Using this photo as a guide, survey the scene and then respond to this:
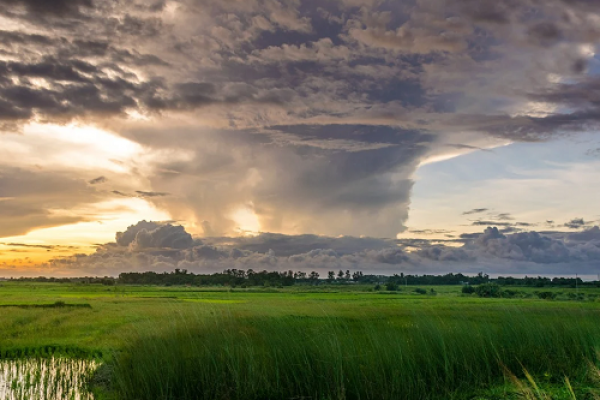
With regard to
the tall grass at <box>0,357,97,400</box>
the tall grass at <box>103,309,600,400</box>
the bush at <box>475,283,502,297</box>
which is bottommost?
the tall grass at <box>0,357,97,400</box>

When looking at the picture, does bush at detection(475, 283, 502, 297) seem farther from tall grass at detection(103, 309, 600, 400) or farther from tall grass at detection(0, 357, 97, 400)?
tall grass at detection(0, 357, 97, 400)

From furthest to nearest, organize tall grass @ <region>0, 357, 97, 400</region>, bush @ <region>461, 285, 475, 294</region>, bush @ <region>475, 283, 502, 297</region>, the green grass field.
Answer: bush @ <region>461, 285, 475, 294</region>
bush @ <region>475, 283, 502, 297</region>
tall grass @ <region>0, 357, 97, 400</region>
the green grass field

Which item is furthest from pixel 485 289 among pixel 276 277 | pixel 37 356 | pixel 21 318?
pixel 37 356

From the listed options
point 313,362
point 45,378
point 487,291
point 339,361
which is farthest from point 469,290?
point 339,361

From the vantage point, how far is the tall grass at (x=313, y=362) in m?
10.2

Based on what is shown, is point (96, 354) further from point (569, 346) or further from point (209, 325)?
point (569, 346)

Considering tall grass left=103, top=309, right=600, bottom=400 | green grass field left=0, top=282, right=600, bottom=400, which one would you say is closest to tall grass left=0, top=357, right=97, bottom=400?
green grass field left=0, top=282, right=600, bottom=400

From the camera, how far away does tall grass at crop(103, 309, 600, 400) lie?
10164mm

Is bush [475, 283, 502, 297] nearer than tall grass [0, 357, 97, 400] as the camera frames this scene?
No

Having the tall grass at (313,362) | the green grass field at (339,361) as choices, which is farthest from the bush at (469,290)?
the tall grass at (313,362)

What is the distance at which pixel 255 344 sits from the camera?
447 inches

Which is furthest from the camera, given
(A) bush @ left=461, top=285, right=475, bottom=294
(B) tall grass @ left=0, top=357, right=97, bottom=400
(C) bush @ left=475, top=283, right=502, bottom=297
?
(A) bush @ left=461, top=285, right=475, bottom=294

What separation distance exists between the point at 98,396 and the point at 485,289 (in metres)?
81.5

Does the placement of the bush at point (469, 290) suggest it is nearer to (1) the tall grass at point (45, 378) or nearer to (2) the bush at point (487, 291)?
(2) the bush at point (487, 291)
